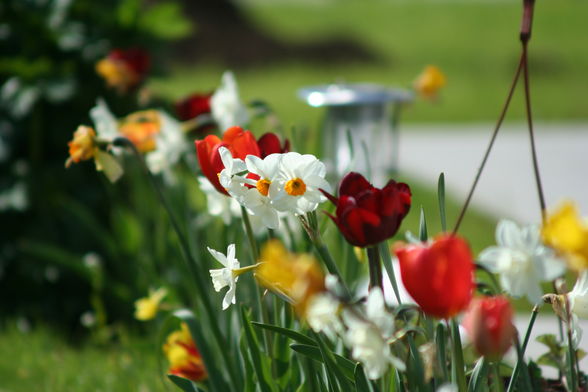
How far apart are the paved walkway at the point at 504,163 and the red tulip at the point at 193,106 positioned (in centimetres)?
233

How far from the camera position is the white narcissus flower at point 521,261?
78 centimetres

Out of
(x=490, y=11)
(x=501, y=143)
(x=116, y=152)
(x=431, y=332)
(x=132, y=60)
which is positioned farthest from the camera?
(x=490, y=11)

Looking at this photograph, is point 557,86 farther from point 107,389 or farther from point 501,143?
point 107,389

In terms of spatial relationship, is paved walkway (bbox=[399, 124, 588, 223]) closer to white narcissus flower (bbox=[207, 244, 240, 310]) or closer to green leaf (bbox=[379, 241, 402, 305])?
green leaf (bbox=[379, 241, 402, 305])

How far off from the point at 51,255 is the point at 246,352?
1.21m

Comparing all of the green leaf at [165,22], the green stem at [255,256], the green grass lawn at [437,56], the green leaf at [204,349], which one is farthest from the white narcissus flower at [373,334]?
the green grass lawn at [437,56]

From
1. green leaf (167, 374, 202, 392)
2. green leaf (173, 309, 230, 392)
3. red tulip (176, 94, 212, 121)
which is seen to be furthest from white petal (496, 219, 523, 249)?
red tulip (176, 94, 212, 121)

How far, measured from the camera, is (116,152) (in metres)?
1.40

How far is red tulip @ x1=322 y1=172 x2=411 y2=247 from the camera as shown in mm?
864

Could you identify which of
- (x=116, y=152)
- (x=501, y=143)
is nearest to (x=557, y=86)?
(x=501, y=143)

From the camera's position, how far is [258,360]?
1.21 m

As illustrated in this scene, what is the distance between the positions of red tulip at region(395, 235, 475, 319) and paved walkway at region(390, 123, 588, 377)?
3217 millimetres

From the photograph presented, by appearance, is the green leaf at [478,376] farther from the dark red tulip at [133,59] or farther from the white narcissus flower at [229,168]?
the dark red tulip at [133,59]

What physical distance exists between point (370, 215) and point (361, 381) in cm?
27
